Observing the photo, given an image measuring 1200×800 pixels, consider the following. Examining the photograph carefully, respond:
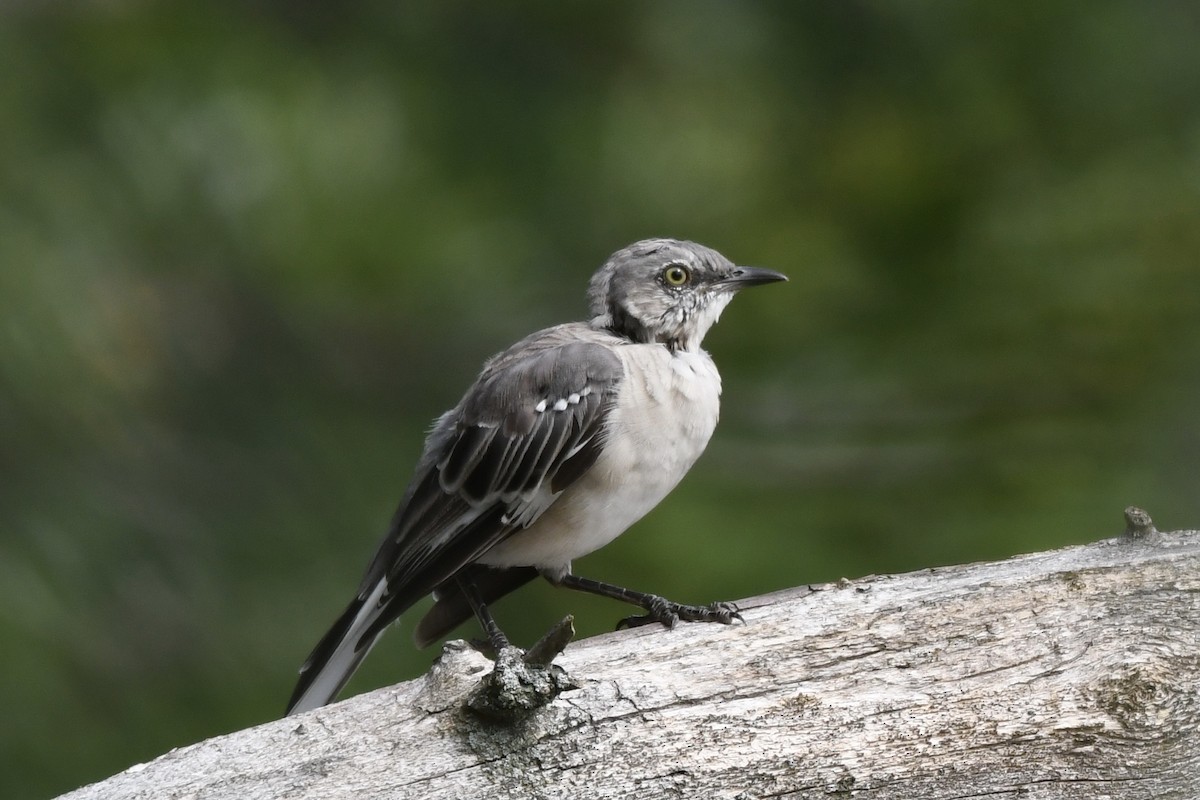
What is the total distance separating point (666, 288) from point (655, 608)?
121cm

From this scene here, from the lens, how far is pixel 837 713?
10.2 feet

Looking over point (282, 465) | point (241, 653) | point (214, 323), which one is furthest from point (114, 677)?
point (214, 323)

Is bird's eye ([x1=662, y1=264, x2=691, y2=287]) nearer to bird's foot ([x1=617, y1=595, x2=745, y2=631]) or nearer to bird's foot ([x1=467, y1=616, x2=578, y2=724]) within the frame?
bird's foot ([x1=617, y1=595, x2=745, y2=631])

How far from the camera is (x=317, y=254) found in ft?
18.2

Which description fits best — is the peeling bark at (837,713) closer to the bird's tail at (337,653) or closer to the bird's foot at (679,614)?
the bird's foot at (679,614)

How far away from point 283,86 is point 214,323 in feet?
3.68

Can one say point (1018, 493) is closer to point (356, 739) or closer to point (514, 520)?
point (514, 520)

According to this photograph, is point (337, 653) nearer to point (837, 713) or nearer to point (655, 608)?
point (655, 608)

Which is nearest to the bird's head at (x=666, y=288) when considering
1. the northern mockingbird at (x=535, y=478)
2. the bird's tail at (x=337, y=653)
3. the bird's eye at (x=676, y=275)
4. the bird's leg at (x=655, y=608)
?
the bird's eye at (x=676, y=275)

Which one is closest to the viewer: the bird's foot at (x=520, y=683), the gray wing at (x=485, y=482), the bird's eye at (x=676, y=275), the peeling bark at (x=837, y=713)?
the bird's foot at (x=520, y=683)

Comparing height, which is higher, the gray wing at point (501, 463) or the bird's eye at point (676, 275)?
the bird's eye at point (676, 275)

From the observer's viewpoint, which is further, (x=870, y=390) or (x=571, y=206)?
(x=571, y=206)

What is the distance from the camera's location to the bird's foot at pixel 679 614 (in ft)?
11.4

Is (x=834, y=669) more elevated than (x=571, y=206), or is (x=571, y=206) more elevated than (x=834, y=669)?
(x=571, y=206)
